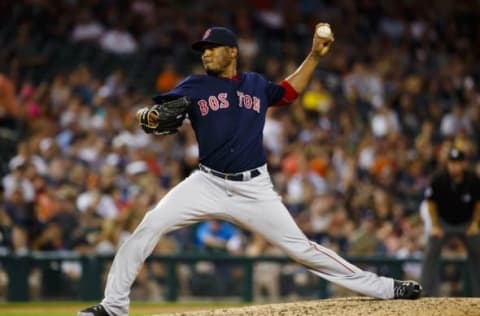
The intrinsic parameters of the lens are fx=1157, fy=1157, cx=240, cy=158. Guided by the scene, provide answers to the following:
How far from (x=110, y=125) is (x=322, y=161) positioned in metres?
2.71

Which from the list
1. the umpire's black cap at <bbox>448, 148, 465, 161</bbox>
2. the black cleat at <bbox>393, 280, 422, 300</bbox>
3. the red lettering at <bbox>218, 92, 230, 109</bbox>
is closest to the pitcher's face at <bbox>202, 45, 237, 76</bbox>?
the red lettering at <bbox>218, 92, 230, 109</bbox>

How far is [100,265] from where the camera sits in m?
12.4

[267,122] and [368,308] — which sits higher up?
[267,122]

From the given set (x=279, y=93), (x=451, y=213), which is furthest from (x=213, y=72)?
(x=451, y=213)

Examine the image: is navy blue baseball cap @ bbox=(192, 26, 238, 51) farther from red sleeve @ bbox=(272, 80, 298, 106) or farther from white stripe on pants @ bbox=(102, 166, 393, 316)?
white stripe on pants @ bbox=(102, 166, 393, 316)

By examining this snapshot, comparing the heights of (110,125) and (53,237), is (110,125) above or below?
above

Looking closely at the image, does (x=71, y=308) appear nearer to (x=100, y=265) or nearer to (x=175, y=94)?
(x=100, y=265)

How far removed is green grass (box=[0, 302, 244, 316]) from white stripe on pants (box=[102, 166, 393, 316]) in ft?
10.8

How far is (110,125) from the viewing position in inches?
572

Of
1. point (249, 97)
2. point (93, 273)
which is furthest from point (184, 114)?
point (93, 273)

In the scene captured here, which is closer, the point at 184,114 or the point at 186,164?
the point at 184,114

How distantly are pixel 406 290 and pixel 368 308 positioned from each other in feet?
1.32

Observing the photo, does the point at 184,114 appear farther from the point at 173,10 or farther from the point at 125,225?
the point at 173,10

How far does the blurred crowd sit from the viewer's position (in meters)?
13.1
